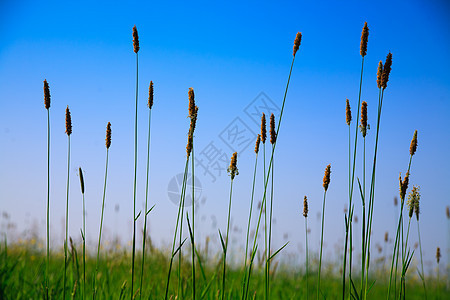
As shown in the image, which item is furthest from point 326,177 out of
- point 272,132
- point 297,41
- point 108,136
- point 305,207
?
point 108,136

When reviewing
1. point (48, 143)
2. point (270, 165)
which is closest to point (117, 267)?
point (48, 143)

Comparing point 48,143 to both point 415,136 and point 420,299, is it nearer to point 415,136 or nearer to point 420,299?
point 415,136

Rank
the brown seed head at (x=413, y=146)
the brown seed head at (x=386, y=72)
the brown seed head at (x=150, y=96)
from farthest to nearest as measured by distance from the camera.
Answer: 1. the brown seed head at (x=413, y=146)
2. the brown seed head at (x=150, y=96)
3. the brown seed head at (x=386, y=72)

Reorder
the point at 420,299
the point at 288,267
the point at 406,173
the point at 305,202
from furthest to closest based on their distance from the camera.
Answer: the point at 288,267
the point at 420,299
the point at 305,202
the point at 406,173

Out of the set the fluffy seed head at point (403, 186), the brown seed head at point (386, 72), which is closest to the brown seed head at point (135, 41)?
the brown seed head at point (386, 72)

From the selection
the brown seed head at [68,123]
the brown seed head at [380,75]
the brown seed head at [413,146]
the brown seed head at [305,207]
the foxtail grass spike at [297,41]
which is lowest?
the brown seed head at [305,207]

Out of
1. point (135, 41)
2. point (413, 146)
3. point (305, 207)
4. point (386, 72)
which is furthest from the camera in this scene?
point (305, 207)

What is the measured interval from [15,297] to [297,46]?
2709 millimetres

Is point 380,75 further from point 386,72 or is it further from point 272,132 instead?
point 272,132

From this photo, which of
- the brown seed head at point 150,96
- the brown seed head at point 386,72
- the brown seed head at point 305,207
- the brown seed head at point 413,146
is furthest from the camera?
the brown seed head at point 305,207

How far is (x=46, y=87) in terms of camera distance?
223 centimetres

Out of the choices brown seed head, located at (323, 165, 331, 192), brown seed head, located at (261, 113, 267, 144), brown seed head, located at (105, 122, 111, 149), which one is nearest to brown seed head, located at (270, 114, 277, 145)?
brown seed head, located at (261, 113, 267, 144)

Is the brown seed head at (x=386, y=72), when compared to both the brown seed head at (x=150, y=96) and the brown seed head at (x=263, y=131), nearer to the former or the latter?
the brown seed head at (x=263, y=131)

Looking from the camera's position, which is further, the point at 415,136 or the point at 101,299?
the point at 101,299
